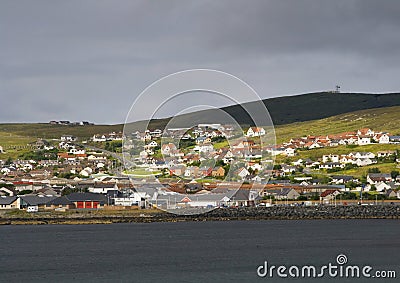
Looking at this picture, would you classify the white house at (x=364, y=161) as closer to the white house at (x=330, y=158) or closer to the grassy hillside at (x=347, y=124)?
the white house at (x=330, y=158)

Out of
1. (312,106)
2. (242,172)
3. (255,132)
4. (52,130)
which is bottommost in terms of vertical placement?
(242,172)

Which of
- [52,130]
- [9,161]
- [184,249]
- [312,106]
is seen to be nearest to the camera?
[184,249]

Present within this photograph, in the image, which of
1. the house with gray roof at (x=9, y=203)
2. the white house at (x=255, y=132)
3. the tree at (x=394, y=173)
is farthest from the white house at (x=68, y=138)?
the tree at (x=394, y=173)

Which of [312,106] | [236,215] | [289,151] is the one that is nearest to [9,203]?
[236,215]

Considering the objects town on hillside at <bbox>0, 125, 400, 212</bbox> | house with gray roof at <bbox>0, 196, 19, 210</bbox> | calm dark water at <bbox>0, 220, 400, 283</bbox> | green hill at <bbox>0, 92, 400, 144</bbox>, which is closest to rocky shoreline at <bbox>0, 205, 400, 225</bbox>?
calm dark water at <bbox>0, 220, 400, 283</bbox>

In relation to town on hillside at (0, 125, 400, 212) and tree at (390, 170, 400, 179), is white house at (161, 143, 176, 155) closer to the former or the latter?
town on hillside at (0, 125, 400, 212)

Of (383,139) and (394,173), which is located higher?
(383,139)

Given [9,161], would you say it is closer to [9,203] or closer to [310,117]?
[9,203]
